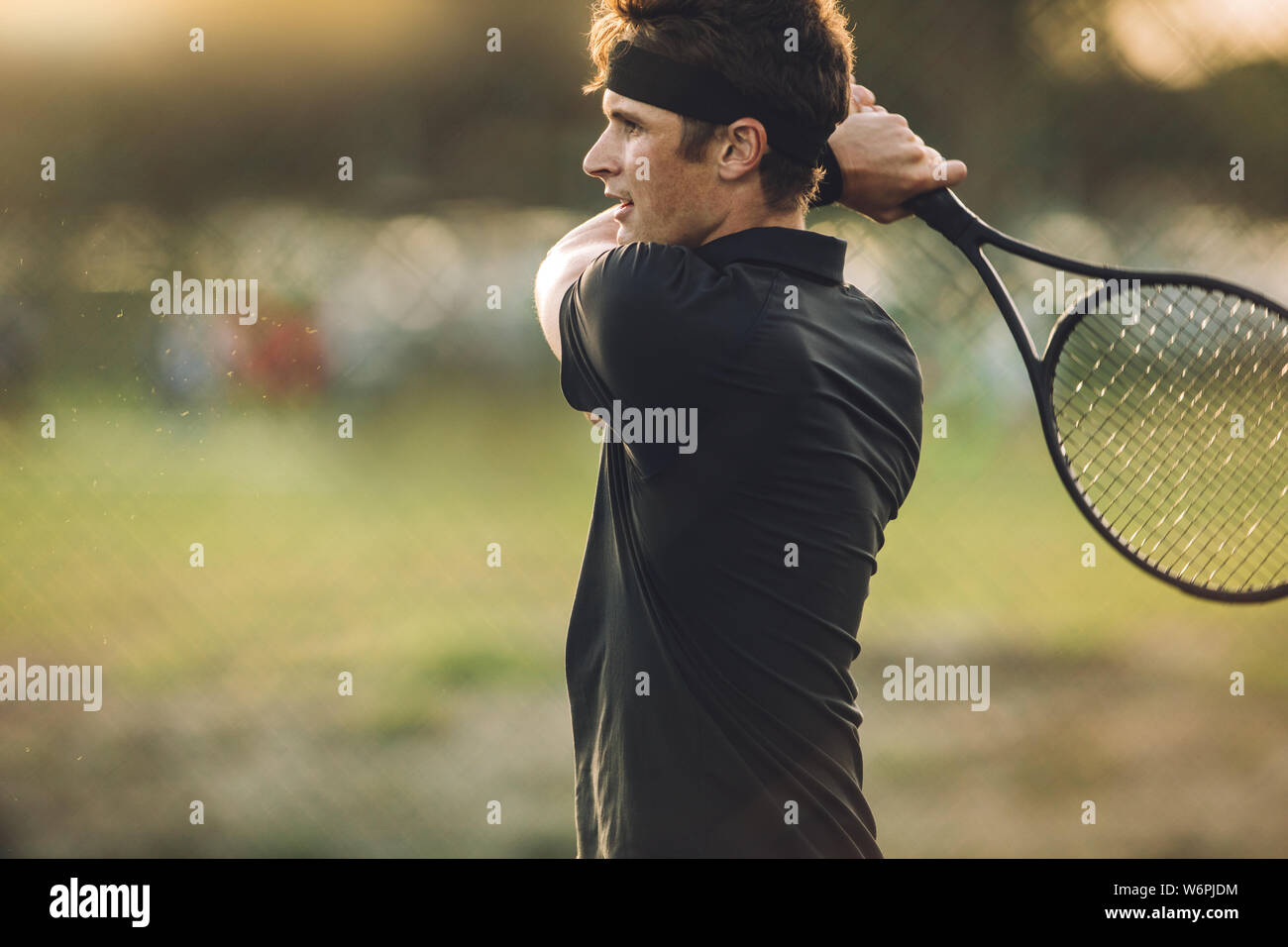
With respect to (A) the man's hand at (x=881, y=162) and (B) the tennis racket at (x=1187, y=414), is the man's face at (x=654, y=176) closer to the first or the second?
(A) the man's hand at (x=881, y=162)

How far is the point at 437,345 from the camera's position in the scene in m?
2.87

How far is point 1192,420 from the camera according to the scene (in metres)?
2.22

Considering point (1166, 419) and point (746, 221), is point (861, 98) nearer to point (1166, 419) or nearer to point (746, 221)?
point (746, 221)

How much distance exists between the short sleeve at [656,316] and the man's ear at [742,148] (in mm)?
140

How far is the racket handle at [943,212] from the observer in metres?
1.41

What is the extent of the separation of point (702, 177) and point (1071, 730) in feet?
6.82

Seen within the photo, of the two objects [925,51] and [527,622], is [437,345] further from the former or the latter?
[925,51]

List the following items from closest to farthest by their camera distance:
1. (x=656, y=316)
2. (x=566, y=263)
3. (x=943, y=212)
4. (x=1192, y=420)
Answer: (x=656, y=316), (x=566, y=263), (x=943, y=212), (x=1192, y=420)

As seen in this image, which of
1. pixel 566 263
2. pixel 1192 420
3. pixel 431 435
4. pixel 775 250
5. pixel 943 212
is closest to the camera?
pixel 775 250

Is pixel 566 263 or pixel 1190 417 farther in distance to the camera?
pixel 1190 417

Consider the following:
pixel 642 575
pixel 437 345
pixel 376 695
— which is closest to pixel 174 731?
pixel 376 695

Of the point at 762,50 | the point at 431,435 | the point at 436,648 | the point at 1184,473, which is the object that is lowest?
the point at 436,648

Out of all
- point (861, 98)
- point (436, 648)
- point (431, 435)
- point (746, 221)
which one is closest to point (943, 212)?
point (861, 98)

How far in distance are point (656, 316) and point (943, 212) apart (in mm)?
512
